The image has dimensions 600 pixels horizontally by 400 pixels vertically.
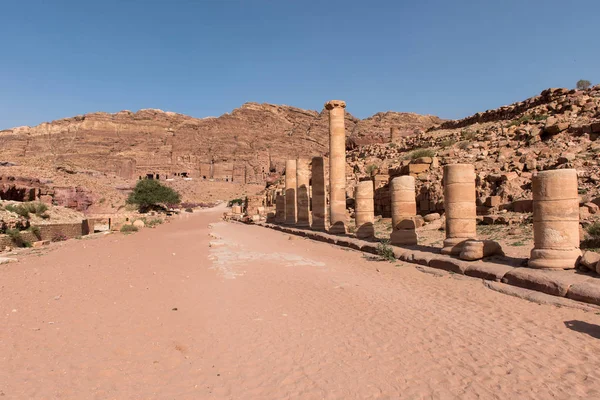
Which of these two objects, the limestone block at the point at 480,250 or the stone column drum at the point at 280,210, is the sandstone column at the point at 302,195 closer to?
the stone column drum at the point at 280,210

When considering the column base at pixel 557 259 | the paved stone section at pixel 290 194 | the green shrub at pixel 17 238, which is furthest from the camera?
the paved stone section at pixel 290 194

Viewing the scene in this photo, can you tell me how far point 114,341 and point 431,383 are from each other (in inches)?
132

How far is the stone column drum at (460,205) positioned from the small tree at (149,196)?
43.2 metres

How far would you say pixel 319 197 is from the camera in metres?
19.5

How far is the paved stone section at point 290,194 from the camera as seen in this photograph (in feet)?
78.0

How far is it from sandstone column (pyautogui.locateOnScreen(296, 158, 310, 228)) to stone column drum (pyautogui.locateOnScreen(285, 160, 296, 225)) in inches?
40.0

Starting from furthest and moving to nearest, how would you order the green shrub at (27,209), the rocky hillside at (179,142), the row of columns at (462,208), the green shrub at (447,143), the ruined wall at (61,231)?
the rocky hillside at (179,142) → the green shrub at (447,143) → the ruined wall at (61,231) → the green shrub at (27,209) → the row of columns at (462,208)

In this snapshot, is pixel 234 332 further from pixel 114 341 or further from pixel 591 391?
pixel 591 391

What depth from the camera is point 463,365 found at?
3.73 m

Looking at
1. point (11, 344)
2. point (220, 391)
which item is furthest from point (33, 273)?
point (220, 391)

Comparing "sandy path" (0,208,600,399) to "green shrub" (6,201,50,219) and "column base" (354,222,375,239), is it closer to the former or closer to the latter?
"column base" (354,222,375,239)

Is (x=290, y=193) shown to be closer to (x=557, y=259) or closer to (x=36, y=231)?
(x=36, y=231)

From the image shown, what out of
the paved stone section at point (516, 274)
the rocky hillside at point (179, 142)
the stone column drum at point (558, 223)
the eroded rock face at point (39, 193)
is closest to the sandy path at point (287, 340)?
the paved stone section at point (516, 274)

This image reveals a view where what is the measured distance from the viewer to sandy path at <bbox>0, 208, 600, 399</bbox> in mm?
3365
